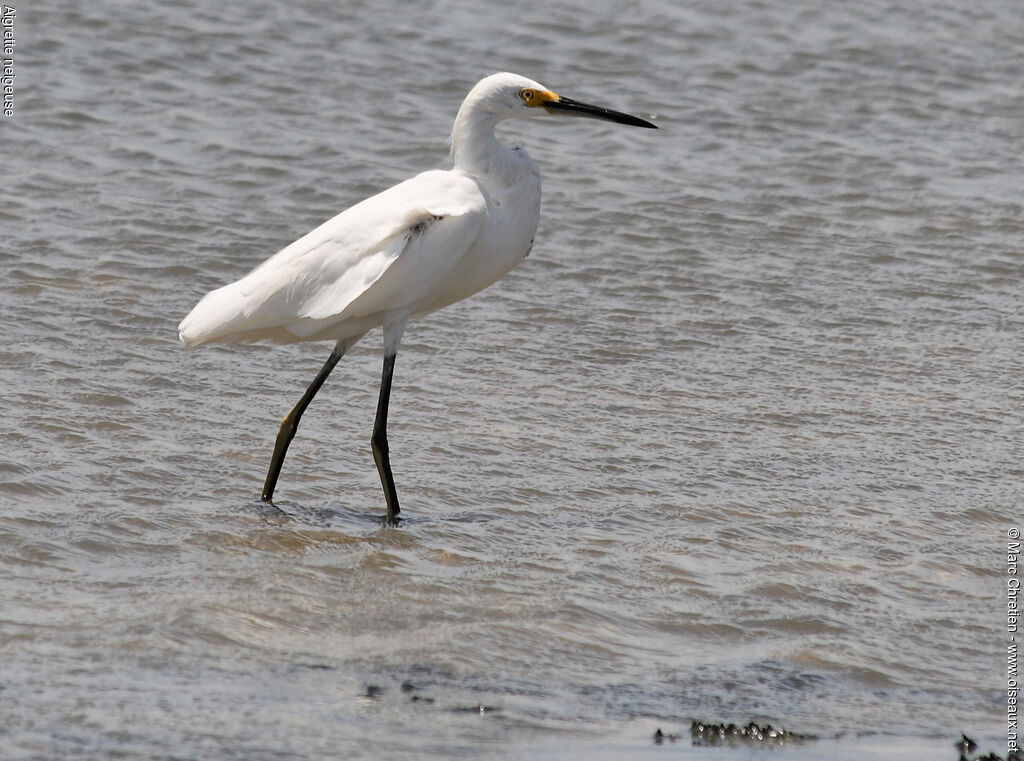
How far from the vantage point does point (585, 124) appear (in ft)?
37.9

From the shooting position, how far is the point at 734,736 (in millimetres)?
3980

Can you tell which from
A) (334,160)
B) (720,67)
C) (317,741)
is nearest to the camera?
(317,741)

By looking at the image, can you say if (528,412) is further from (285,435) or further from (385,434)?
(285,435)

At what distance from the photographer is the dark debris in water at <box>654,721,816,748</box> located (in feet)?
12.9

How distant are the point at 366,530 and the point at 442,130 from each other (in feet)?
19.4

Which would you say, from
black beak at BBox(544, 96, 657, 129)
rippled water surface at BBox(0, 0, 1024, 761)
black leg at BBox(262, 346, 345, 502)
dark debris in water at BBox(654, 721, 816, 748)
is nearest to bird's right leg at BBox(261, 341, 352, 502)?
black leg at BBox(262, 346, 345, 502)

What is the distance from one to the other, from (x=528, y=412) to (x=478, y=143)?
1.32 meters

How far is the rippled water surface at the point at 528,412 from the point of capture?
421 centimetres

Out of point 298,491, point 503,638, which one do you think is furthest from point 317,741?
point 298,491

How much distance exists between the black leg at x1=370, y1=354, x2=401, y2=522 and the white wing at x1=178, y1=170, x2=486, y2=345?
0.69 feet

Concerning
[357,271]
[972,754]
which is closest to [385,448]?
[357,271]

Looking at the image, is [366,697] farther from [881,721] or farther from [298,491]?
[298,491]

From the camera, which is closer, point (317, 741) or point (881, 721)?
point (317, 741)

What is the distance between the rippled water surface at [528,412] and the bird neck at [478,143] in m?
1.15
